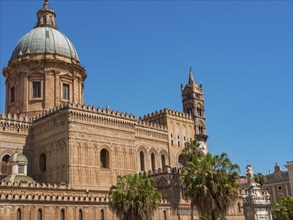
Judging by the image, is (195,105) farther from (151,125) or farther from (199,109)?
(151,125)

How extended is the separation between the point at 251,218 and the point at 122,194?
30.0 feet

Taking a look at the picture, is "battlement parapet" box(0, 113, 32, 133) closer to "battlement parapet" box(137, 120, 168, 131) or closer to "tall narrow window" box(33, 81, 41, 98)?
"tall narrow window" box(33, 81, 41, 98)

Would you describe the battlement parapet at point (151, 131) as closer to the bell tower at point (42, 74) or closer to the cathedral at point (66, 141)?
the cathedral at point (66, 141)

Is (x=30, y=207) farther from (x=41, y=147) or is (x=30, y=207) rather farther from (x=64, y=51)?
(x=64, y=51)

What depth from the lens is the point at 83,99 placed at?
57719 mm

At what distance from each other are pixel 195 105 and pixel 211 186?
35.3 m

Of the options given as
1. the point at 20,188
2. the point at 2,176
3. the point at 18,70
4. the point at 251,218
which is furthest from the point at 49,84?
the point at 251,218

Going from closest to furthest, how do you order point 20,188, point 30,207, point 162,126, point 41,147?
point 30,207 < point 20,188 < point 41,147 < point 162,126

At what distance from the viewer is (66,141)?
43.4 metres

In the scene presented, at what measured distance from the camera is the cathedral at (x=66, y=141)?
38.5 meters

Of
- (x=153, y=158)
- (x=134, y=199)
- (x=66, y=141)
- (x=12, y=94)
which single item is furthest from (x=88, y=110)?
(x=134, y=199)

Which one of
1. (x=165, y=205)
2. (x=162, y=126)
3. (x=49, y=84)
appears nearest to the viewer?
(x=165, y=205)

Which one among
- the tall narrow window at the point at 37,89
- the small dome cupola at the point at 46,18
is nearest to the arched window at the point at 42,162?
the tall narrow window at the point at 37,89

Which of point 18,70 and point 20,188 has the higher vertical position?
point 18,70
